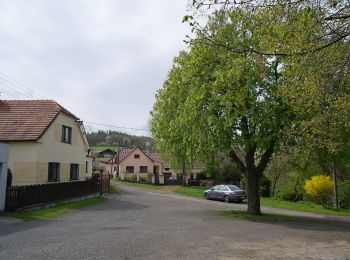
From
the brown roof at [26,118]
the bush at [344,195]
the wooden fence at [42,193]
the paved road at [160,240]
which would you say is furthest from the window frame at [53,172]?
the bush at [344,195]

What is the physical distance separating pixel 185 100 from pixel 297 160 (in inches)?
429

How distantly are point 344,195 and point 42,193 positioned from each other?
2456cm

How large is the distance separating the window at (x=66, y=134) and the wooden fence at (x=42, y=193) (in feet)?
11.1

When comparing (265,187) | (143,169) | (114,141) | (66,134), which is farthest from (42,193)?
(114,141)

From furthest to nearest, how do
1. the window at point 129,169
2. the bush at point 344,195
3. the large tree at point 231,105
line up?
the window at point 129,169 < the bush at point 344,195 < the large tree at point 231,105

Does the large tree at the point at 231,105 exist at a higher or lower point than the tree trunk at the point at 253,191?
higher

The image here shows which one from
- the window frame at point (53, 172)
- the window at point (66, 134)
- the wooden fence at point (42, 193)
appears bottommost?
the wooden fence at point (42, 193)

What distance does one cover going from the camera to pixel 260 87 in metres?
21.0

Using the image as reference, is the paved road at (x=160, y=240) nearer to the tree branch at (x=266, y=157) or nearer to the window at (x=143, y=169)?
the tree branch at (x=266, y=157)

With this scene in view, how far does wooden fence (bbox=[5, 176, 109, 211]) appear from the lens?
20719mm

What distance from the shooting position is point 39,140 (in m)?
27.6

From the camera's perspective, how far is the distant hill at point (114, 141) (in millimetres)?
106812

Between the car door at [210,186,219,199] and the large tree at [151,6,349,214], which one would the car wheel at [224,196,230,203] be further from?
the large tree at [151,6,349,214]

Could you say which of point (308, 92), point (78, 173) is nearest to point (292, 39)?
point (308, 92)
